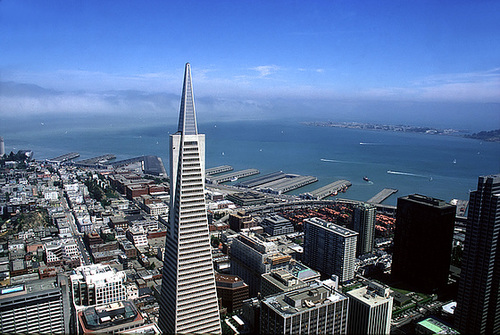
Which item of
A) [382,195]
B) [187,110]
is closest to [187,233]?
[187,110]

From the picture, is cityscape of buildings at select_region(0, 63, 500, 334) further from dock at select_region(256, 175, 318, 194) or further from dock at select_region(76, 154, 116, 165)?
dock at select_region(76, 154, 116, 165)

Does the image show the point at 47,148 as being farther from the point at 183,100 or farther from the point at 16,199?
the point at 183,100

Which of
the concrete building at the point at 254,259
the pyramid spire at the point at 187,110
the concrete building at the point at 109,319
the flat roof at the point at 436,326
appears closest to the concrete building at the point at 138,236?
the concrete building at the point at 254,259

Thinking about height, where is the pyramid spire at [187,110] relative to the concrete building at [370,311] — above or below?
above

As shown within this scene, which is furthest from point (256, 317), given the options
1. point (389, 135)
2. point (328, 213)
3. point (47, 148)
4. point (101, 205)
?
point (389, 135)

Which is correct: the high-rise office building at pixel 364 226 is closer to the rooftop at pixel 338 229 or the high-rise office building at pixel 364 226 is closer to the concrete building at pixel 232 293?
the rooftop at pixel 338 229

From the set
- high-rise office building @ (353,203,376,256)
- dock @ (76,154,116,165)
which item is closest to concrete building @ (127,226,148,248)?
high-rise office building @ (353,203,376,256)
